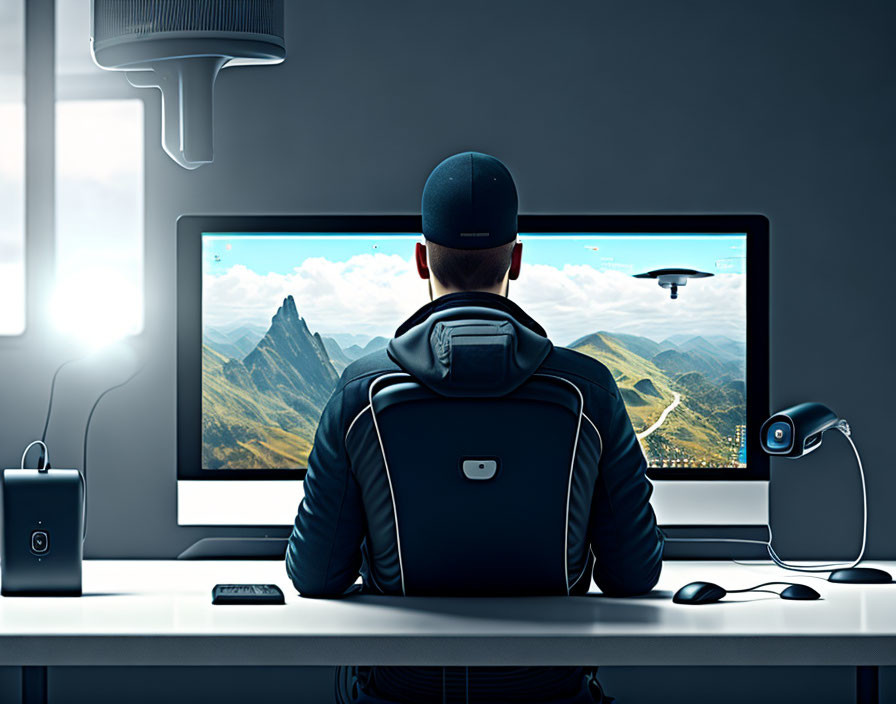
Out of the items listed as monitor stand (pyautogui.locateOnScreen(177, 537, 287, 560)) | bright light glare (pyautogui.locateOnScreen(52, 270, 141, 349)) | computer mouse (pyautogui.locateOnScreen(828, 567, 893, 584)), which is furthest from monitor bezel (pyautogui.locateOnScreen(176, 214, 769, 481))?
bright light glare (pyautogui.locateOnScreen(52, 270, 141, 349))

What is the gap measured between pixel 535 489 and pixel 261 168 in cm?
128

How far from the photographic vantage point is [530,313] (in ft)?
6.63

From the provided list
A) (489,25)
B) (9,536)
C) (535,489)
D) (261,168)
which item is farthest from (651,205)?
(9,536)

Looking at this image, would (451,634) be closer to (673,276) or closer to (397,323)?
(397,323)

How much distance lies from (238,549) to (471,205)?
41.0 inches

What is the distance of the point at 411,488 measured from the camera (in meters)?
1.39

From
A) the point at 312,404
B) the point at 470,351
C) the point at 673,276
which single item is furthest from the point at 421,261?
the point at 673,276

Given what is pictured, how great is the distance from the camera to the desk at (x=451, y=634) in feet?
4.30

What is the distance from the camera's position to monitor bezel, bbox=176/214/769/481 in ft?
6.57

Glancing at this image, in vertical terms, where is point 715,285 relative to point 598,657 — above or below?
above

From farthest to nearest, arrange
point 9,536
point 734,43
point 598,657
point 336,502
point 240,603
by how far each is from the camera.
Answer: point 734,43
point 9,536
point 240,603
point 336,502
point 598,657

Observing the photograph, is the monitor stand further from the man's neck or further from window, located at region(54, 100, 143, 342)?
the man's neck

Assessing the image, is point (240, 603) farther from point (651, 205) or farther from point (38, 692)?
point (651, 205)

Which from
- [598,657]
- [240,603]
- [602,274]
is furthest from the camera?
[602,274]
